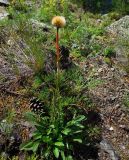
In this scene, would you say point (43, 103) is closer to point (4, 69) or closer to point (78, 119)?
point (78, 119)

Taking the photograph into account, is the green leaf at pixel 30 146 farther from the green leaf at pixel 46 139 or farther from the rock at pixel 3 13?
the rock at pixel 3 13

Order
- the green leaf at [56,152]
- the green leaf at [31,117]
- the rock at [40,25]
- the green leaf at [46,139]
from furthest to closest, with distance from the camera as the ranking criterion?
the rock at [40,25] → the green leaf at [31,117] → the green leaf at [46,139] → the green leaf at [56,152]

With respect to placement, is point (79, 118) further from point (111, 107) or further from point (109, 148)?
point (111, 107)

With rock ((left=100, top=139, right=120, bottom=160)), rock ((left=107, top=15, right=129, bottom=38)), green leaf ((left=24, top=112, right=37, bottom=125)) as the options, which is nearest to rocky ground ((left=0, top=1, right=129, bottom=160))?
rock ((left=100, top=139, right=120, bottom=160))

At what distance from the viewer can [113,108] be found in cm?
547

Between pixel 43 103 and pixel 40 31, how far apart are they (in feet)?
6.43

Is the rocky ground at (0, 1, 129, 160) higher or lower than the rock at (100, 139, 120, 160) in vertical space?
higher

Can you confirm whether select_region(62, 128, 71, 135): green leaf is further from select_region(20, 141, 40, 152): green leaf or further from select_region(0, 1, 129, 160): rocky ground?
select_region(0, 1, 129, 160): rocky ground

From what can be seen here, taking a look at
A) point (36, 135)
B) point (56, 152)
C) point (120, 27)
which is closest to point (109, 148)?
point (56, 152)

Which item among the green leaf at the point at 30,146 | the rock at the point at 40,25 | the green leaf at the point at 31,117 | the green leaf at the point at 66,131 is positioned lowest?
the green leaf at the point at 30,146

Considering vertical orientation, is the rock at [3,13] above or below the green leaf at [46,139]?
above

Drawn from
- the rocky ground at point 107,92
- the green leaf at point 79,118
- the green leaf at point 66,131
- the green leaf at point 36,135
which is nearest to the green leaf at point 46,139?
the green leaf at point 36,135

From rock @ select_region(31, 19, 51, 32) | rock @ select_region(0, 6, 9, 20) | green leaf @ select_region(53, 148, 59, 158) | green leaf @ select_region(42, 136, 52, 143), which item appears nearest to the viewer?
green leaf @ select_region(53, 148, 59, 158)

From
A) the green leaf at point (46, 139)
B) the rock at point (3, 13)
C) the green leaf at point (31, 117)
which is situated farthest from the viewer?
the rock at point (3, 13)
